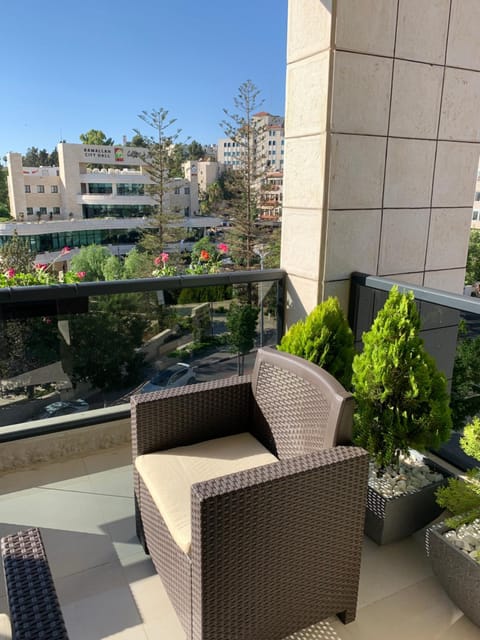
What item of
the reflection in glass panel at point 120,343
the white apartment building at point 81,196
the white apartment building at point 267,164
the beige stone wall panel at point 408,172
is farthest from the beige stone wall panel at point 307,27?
the white apartment building at point 81,196

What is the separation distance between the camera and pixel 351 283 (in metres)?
2.94

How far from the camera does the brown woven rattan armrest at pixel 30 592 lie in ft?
3.36

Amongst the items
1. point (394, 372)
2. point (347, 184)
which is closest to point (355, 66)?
point (347, 184)

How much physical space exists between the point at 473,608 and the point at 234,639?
2.89ft

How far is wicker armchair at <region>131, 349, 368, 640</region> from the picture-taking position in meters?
1.39

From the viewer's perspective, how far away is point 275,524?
1.47 meters

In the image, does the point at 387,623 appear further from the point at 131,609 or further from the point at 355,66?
the point at 355,66

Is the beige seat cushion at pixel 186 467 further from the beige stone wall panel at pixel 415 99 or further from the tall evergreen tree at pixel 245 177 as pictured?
the tall evergreen tree at pixel 245 177

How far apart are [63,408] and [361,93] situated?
8.25 feet

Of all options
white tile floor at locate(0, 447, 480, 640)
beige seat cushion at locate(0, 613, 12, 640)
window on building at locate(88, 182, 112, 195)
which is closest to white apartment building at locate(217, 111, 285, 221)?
white tile floor at locate(0, 447, 480, 640)

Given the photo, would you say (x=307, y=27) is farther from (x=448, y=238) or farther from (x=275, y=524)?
(x=275, y=524)

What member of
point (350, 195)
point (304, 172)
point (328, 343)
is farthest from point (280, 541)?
point (304, 172)

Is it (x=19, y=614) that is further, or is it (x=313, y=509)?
(x=313, y=509)

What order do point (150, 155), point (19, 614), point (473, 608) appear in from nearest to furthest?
point (19, 614) → point (473, 608) → point (150, 155)
